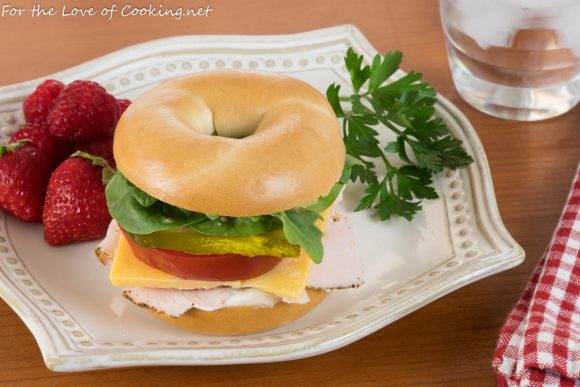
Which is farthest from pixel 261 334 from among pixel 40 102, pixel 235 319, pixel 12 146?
pixel 40 102

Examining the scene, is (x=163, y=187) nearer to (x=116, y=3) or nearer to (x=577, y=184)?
(x=577, y=184)

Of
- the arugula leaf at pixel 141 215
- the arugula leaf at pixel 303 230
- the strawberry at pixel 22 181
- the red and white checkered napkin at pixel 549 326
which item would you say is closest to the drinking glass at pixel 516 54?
the red and white checkered napkin at pixel 549 326

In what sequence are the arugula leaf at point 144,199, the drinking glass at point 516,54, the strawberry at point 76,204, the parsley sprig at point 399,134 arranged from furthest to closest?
the drinking glass at point 516,54
the parsley sprig at point 399,134
the strawberry at point 76,204
the arugula leaf at point 144,199

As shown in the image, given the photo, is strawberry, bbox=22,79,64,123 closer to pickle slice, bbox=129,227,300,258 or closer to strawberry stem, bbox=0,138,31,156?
strawberry stem, bbox=0,138,31,156

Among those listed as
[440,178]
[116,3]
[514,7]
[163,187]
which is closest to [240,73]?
[163,187]

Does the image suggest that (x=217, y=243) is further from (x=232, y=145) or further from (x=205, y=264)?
(x=232, y=145)

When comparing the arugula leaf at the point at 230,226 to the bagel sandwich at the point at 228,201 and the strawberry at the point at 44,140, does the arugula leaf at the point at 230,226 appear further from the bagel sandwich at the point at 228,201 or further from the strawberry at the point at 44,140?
the strawberry at the point at 44,140

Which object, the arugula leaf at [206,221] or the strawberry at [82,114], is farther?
the strawberry at [82,114]
